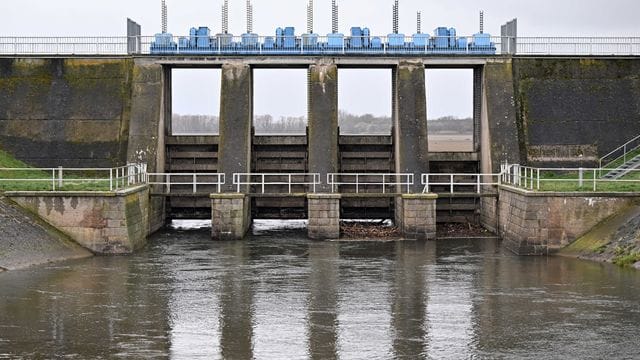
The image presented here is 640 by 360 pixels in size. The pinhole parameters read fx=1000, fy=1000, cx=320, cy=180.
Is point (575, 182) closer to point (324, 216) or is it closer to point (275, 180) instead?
point (324, 216)

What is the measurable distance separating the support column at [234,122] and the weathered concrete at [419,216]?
22.4 feet

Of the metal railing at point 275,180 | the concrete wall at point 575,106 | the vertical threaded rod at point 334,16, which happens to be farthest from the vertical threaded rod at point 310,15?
the concrete wall at point 575,106

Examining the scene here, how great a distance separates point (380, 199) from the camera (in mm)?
44438

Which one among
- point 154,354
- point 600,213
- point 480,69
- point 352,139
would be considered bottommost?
point 154,354

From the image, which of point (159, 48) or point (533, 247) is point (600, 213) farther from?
point (159, 48)

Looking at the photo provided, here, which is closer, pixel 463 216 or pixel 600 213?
pixel 600 213

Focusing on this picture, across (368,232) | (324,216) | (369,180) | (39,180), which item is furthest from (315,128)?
(39,180)

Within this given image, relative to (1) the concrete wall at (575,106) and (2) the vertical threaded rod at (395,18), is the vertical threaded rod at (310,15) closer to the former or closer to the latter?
(2) the vertical threaded rod at (395,18)

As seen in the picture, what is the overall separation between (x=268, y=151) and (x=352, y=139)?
381 cm

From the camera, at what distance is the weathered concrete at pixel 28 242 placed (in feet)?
98.3

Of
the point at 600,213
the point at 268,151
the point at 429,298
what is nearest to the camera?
the point at 429,298

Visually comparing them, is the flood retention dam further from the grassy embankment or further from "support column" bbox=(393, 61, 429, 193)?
the grassy embankment

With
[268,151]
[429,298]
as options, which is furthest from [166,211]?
[429,298]

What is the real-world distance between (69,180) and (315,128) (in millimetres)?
10304
